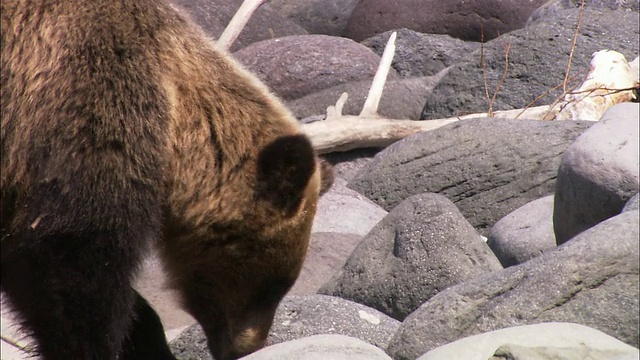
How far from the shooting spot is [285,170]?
3.58m

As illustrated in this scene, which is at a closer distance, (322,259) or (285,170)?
(285,170)

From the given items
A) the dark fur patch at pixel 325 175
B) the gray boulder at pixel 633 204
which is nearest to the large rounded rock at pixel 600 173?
the gray boulder at pixel 633 204

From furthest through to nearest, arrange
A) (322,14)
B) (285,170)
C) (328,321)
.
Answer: (322,14) → (328,321) → (285,170)

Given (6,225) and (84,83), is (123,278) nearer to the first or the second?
(6,225)

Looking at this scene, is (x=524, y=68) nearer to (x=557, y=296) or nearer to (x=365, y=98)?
(x=365, y=98)

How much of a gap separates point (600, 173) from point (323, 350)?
1873mm

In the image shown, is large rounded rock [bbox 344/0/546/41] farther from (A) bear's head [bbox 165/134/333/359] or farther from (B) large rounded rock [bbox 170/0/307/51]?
(A) bear's head [bbox 165/134/333/359]

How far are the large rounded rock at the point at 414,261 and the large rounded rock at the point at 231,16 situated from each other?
23.3ft

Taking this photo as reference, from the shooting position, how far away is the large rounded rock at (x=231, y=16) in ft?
41.0

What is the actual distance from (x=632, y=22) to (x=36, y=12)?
7.79 m

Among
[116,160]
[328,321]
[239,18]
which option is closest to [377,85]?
[239,18]

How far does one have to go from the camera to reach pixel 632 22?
979 cm

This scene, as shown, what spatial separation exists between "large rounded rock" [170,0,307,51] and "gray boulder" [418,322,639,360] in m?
9.28

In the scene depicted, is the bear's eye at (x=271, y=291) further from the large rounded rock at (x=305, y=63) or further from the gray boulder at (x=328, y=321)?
the large rounded rock at (x=305, y=63)
